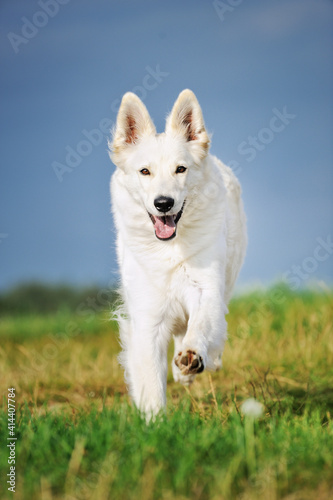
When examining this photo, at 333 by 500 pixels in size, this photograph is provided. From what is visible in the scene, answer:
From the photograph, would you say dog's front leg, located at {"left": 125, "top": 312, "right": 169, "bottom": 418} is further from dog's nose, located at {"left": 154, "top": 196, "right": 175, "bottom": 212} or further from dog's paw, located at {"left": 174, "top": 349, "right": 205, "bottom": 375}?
dog's nose, located at {"left": 154, "top": 196, "right": 175, "bottom": 212}

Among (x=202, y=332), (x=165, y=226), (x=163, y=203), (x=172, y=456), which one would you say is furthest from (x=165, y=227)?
(x=172, y=456)

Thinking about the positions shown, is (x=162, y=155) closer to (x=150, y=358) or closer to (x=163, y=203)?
(x=163, y=203)

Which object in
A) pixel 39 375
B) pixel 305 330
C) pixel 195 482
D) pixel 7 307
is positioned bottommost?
pixel 195 482

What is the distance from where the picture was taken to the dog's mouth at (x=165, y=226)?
4090 mm

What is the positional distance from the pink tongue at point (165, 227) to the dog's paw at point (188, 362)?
3.00ft

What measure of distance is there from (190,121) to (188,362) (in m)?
1.96

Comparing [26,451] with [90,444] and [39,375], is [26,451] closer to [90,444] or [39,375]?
[90,444]

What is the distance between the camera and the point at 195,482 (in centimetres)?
271

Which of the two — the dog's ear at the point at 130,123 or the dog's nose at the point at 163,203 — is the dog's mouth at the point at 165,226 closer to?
the dog's nose at the point at 163,203

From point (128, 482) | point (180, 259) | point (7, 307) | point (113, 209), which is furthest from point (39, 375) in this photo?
point (7, 307)

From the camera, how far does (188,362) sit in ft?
11.8

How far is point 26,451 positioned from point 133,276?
5.63 feet

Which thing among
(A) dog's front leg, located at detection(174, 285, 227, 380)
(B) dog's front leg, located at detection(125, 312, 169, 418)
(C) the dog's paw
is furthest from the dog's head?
(C) the dog's paw

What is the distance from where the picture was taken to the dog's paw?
11.7 feet
